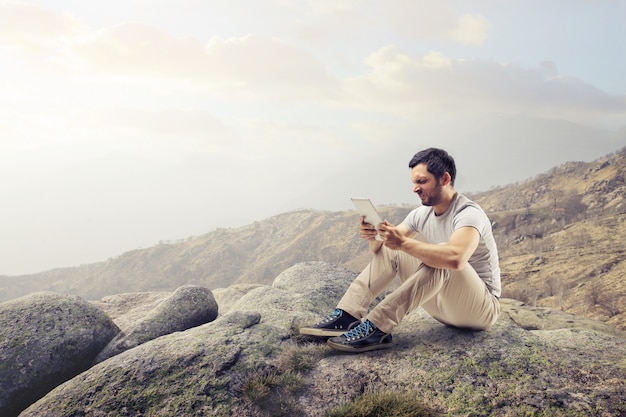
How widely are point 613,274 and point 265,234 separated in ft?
176

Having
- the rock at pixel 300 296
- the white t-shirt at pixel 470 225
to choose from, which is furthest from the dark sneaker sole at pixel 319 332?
the white t-shirt at pixel 470 225

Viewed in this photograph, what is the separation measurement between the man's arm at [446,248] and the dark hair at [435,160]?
2.96 feet

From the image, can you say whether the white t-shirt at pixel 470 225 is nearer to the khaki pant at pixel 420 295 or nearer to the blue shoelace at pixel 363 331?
the khaki pant at pixel 420 295

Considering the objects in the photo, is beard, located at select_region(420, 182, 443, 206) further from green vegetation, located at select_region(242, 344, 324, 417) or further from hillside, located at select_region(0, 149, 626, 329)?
hillside, located at select_region(0, 149, 626, 329)

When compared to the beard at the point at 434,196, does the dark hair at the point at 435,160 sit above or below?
above

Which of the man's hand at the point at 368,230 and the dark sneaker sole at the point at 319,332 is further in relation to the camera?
the dark sneaker sole at the point at 319,332

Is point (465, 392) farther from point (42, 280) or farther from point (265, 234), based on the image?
point (42, 280)

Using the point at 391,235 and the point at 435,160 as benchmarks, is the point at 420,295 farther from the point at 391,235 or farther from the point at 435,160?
the point at 435,160

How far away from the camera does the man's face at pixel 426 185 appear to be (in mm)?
5238

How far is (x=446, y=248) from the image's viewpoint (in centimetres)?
457

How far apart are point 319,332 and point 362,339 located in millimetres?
814

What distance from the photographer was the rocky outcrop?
177 inches

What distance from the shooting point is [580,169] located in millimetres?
38969

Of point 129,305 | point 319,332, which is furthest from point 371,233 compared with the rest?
point 129,305
